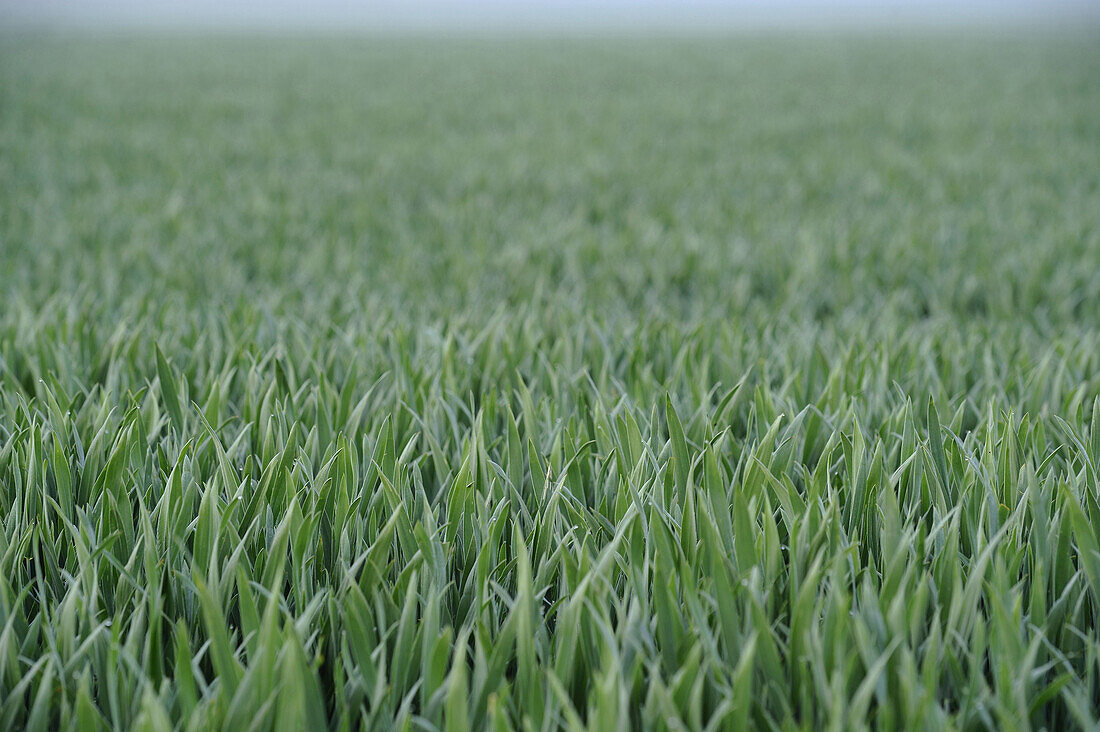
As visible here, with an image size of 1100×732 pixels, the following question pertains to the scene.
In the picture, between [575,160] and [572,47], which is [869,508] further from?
[572,47]

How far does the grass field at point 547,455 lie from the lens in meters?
0.94

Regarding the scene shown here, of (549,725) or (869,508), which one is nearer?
(549,725)

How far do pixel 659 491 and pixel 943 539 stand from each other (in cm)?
39

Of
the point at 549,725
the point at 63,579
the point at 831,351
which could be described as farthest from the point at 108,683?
the point at 831,351

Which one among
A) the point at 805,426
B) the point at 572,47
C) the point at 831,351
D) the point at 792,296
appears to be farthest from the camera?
the point at 572,47

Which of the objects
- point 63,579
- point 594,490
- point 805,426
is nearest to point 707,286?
point 805,426

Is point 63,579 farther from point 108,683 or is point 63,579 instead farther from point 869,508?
point 869,508

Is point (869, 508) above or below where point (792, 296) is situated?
above

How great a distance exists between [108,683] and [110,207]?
4.32 m

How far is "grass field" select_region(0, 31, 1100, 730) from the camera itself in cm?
94

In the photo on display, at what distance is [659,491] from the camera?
4.13ft

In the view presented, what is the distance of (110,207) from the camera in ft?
15.1

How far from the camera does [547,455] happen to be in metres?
1.55

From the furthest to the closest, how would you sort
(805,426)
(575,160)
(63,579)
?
(575,160) < (805,426) < (63,579)
